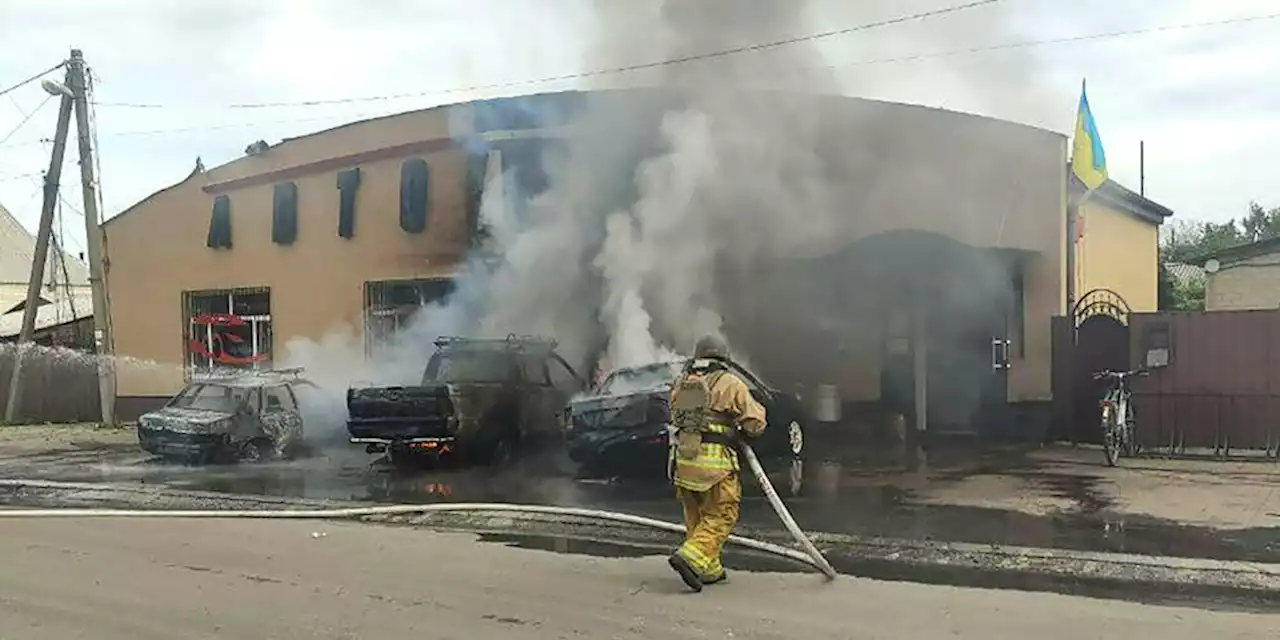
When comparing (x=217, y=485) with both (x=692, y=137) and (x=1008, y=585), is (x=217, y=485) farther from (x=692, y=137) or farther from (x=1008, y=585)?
(x=1008, y=585)

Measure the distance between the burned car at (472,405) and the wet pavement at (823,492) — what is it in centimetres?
39

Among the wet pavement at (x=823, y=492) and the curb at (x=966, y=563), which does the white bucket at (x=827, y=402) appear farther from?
the curb at (x=966, y=563)

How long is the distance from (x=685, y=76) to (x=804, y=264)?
327 cm

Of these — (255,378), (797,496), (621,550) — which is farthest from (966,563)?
(255,378)

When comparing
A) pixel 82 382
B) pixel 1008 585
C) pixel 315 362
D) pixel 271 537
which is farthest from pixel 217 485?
pixel 82 382

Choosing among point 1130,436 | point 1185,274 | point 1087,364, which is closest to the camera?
point 1130,436

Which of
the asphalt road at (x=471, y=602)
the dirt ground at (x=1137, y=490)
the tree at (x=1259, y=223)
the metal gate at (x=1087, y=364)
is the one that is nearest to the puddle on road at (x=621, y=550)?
the asphalt road at (x=471, y=602)

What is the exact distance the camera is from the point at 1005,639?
219 inches

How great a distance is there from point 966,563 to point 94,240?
59.9ft

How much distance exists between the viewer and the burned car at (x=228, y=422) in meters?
15.1

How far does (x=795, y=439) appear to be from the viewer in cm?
1406

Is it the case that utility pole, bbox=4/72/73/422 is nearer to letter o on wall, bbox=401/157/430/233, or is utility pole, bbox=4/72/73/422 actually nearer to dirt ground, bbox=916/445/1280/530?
letter o on wall, bbox=401/157/430/233

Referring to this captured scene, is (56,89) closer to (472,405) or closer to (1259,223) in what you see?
(472,405)

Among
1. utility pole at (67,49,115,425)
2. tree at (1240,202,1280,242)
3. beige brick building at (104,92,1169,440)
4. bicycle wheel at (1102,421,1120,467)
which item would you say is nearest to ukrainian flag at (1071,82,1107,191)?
beige brick building at (104,92,1169,440)
